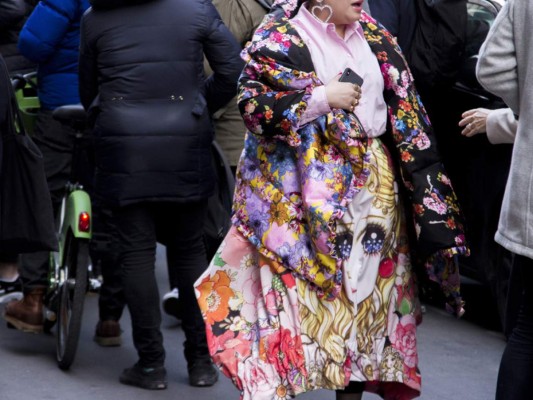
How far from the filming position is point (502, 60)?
14.8 ft

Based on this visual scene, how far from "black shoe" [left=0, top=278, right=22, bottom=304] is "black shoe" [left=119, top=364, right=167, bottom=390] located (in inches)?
68.6

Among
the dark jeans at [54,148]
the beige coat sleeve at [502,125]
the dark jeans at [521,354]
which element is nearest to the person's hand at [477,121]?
the beige coat sleeve at [502,125]

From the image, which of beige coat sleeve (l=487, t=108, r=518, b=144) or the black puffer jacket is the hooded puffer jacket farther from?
beige coat sleeve (l=487, t=108, r=518, b=144)

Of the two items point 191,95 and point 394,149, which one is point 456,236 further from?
point 191,95

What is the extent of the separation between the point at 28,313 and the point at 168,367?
0.96m

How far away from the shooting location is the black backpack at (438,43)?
301 inches

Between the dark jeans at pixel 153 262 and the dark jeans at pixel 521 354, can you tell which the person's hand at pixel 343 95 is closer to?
the dark jeans at pixel 521 354

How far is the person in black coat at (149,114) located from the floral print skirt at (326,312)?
96 cm

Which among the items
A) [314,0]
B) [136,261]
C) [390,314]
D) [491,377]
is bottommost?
[491,377]

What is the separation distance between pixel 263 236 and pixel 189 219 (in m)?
1.29

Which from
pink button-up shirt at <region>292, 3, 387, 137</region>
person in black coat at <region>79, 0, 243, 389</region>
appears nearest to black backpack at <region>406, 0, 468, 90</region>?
person in black coat at <region>79, 0, 243, 389</region>

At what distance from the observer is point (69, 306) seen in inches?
271

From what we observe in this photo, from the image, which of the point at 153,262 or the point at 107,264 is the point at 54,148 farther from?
the point at 153,262

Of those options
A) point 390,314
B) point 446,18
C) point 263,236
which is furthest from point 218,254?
point 446,18
